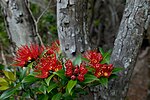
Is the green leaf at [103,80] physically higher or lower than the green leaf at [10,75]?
higher

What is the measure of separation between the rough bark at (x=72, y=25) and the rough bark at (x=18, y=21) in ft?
1.52

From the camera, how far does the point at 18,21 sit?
2.19 meters

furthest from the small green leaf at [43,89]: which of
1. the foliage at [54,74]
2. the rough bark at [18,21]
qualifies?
the rough bark at [18,21]

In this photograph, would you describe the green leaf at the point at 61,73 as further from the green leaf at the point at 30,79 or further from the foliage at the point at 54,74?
the green leaf at the point at 30,79

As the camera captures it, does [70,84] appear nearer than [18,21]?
Yes

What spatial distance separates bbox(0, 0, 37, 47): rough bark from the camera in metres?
2.17

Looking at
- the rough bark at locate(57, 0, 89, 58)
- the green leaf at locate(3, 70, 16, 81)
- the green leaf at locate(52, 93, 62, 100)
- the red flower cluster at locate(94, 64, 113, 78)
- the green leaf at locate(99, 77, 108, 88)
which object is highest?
the rough bark at locate(57, 0, 89, 58)

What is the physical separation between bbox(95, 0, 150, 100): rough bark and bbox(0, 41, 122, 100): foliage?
0.74 feet

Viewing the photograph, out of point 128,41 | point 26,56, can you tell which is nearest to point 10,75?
point 26,56

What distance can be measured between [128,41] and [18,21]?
2.62ft

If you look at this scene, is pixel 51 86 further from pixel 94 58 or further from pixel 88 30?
pixel 88 30

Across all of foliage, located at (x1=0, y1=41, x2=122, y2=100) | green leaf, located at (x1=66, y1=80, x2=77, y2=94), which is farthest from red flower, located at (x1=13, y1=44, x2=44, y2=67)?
green leaf, located at (x1=66, y1=80, x2=77, y2=94)

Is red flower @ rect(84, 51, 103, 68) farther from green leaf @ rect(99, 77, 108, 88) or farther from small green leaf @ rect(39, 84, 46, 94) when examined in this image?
small green leaf @ rect(39, 84, 46, 94)

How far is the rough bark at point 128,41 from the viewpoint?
1848 millimetres
